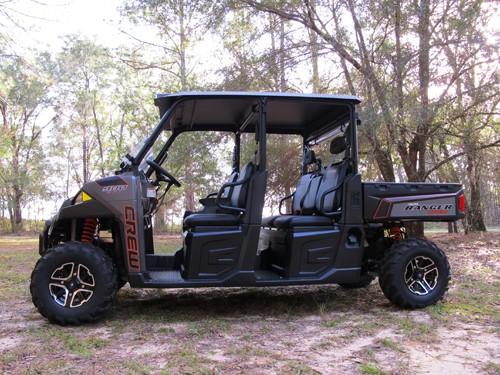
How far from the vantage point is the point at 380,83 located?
862cm

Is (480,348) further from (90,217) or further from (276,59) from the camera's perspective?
(276,59)

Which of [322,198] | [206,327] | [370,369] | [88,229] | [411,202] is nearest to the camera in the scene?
[370,369]

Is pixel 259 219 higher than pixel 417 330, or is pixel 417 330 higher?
pixel 259 219

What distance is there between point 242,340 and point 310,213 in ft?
6.58

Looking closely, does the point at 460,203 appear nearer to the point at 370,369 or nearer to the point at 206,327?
the point at 370,369

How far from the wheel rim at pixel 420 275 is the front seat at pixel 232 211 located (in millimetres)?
1781

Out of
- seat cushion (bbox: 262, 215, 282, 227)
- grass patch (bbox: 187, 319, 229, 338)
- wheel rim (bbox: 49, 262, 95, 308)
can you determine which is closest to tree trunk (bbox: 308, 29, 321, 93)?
seat cushion (bbox: 262, 215, 282, 227)

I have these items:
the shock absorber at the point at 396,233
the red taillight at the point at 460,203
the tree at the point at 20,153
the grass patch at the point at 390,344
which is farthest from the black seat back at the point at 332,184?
the tree at the point at 20,153

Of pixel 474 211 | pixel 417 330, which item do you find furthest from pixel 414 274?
pixel 474 211

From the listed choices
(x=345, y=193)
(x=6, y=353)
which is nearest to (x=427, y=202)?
(x=345, y=193)

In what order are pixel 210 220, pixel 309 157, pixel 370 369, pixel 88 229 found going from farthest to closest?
pixel 309 157
pixel 88 229
pixel 210 220
pixel 370 369

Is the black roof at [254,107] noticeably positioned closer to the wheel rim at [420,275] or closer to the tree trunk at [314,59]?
the wheel rim at [420,275]

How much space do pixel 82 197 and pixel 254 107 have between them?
1799 mm

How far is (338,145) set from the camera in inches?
205
